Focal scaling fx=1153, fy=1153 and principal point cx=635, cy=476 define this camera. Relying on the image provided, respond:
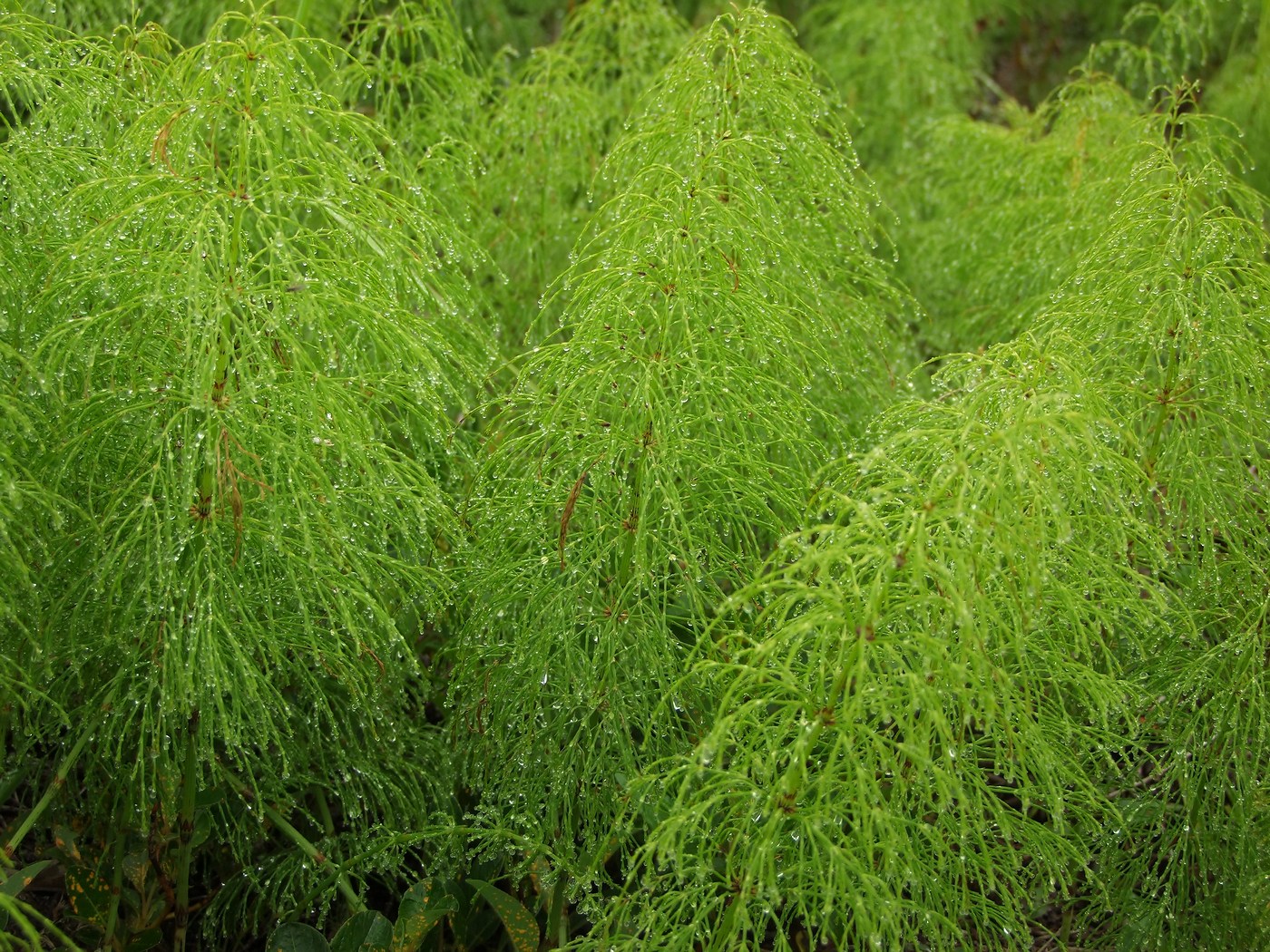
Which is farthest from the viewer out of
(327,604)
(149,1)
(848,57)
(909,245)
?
(848,57)

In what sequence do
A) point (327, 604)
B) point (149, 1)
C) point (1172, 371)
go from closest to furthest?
point (327, 604)
point (1172, 371)
point (149, 1)

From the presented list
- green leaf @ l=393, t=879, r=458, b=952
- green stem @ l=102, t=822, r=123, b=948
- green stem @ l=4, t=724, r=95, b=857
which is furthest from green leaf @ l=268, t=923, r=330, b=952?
green stem @ l=4, t=724, r=95, b=857

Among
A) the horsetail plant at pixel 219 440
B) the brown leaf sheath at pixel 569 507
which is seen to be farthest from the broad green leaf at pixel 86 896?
the brown leaf sheath at pixel 569 507

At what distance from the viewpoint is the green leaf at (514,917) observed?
7.54ft

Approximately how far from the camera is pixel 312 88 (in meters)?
2.51

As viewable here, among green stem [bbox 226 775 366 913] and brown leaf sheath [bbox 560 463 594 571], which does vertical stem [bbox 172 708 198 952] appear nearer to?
green stem [bbox 226 775 366 913]

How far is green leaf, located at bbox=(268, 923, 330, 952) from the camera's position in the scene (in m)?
2.32

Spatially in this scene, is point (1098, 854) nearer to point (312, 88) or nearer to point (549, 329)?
point (549, 329)

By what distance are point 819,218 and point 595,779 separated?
1398 mm

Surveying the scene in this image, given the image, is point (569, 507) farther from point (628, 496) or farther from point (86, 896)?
point (86, 896)

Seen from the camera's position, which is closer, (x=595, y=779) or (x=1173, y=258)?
Result: (x=595, y=779)

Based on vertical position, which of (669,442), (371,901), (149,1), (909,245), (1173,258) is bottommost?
(371,901)

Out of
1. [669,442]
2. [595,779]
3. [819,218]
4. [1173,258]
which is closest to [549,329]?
[819,218]

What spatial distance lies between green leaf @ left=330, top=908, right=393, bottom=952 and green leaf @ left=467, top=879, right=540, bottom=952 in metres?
0.21
